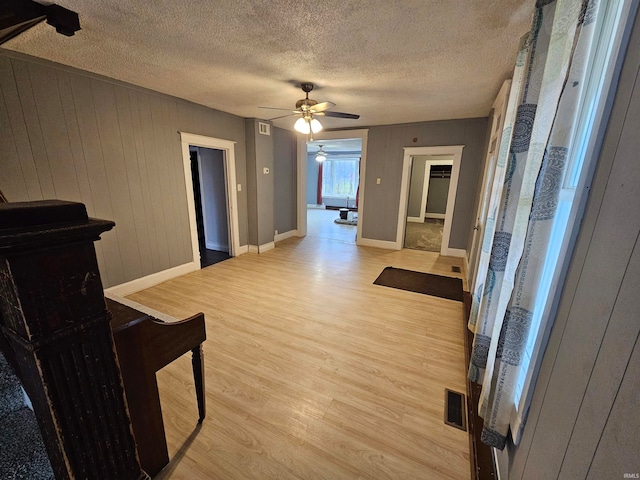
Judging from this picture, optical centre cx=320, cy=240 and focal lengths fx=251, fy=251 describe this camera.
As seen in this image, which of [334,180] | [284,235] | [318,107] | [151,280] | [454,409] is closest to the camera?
[454,409]

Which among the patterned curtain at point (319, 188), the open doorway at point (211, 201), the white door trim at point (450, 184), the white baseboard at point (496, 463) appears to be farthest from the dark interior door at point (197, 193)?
the patterned curtain at point (319, 188)

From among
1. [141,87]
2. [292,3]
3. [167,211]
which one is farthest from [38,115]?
[292,3]

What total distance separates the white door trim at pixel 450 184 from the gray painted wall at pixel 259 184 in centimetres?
257

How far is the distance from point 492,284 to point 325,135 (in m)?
A: 4.68

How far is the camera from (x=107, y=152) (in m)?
2.77

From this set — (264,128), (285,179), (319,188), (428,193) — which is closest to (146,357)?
(264,128)

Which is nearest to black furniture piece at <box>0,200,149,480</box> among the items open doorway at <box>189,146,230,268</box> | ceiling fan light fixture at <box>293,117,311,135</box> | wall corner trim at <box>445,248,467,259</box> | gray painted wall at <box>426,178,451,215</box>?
ceiling fan light fixture at <box>293,117,311,135</box>

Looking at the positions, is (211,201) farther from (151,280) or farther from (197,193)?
(151,280)

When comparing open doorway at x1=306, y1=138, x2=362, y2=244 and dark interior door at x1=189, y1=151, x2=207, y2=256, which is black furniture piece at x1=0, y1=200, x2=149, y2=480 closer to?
dark interior door at x1=189, y1=151, x2=207, y2=256

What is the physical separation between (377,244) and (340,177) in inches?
260

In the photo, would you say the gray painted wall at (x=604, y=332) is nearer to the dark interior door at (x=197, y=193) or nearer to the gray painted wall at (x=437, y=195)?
the dark interior door at (x=197, y=193)

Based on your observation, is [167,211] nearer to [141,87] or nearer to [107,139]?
[107,139]

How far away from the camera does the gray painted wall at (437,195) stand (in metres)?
8.46

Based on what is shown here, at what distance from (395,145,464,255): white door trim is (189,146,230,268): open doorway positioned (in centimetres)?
335
